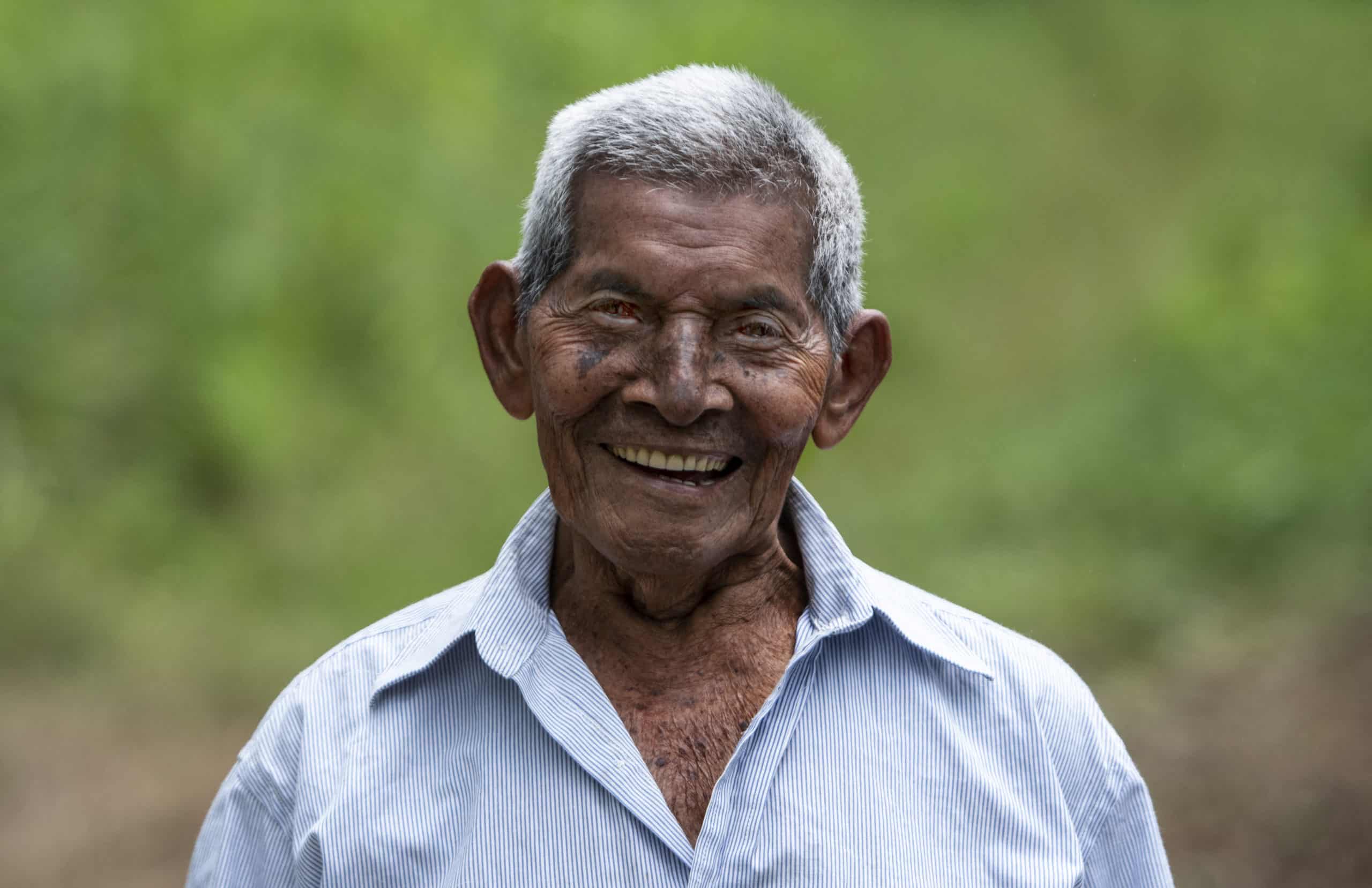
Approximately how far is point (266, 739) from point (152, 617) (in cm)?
385

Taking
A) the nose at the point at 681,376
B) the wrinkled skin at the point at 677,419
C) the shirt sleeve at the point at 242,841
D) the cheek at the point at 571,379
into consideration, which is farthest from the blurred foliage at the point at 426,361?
the nose at the point at 681,376

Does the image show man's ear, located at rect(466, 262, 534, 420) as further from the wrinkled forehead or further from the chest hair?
the chest hair

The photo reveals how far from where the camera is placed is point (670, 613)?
2.21 metres

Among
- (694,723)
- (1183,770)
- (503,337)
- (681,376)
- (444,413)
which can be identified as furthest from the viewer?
(444,413)

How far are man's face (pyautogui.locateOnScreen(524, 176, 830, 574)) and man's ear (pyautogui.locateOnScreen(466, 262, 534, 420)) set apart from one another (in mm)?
101

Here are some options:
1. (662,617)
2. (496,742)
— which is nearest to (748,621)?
(662,617)

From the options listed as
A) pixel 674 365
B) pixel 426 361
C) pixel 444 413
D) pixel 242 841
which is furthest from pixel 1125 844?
pixel 426 361

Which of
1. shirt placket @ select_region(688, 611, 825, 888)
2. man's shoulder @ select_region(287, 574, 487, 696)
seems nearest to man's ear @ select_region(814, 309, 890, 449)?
shirt placket @ select_region(688, 611, 825, 888)

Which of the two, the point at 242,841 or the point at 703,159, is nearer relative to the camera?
the point at 703,159

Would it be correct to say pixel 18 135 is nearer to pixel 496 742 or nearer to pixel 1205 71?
pixel 496 742

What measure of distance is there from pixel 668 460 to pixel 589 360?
0.56ft

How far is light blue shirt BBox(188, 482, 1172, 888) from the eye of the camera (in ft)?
6.33

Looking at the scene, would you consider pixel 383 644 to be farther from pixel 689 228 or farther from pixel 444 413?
pixel 444 413

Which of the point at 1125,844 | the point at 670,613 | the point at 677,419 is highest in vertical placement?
the point at 677,419
